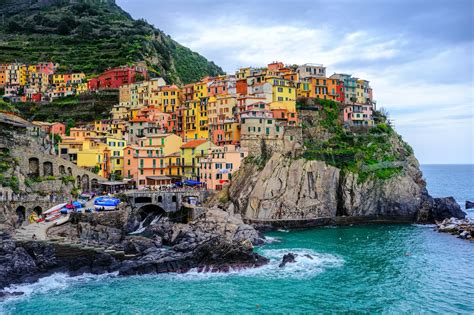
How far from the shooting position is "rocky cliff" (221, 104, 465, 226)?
66625mm

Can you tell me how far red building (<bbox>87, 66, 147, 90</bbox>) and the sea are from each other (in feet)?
215

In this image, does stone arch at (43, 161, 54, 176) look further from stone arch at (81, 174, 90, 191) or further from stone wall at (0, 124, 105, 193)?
stone arch at (81, 174, 90, 191)

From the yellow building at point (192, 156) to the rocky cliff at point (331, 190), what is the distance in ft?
23.6

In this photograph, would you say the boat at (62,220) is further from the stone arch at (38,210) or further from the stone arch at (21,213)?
the stone arch at (21,213)

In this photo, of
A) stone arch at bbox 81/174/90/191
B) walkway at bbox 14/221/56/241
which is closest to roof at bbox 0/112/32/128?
stone arch at bbox 81/174/90/191

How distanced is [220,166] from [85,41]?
81.6m

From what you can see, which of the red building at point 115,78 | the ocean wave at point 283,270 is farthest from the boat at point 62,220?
the red building at point 115,78

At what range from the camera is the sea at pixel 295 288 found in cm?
3422

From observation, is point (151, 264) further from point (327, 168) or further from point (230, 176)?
point (327, 168)

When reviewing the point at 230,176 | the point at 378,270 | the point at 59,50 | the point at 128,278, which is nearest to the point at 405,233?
the point at 378,270

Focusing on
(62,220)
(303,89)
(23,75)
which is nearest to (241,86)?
(303,89)

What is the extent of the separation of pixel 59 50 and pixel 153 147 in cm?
6760

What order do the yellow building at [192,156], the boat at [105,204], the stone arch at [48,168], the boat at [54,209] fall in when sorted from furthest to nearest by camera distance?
the yellow building at [192,156], the stone arch at [48,168], the boat at [105,204], the boat at [54,209]

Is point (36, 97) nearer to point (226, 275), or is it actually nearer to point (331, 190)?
point (331, 190)
